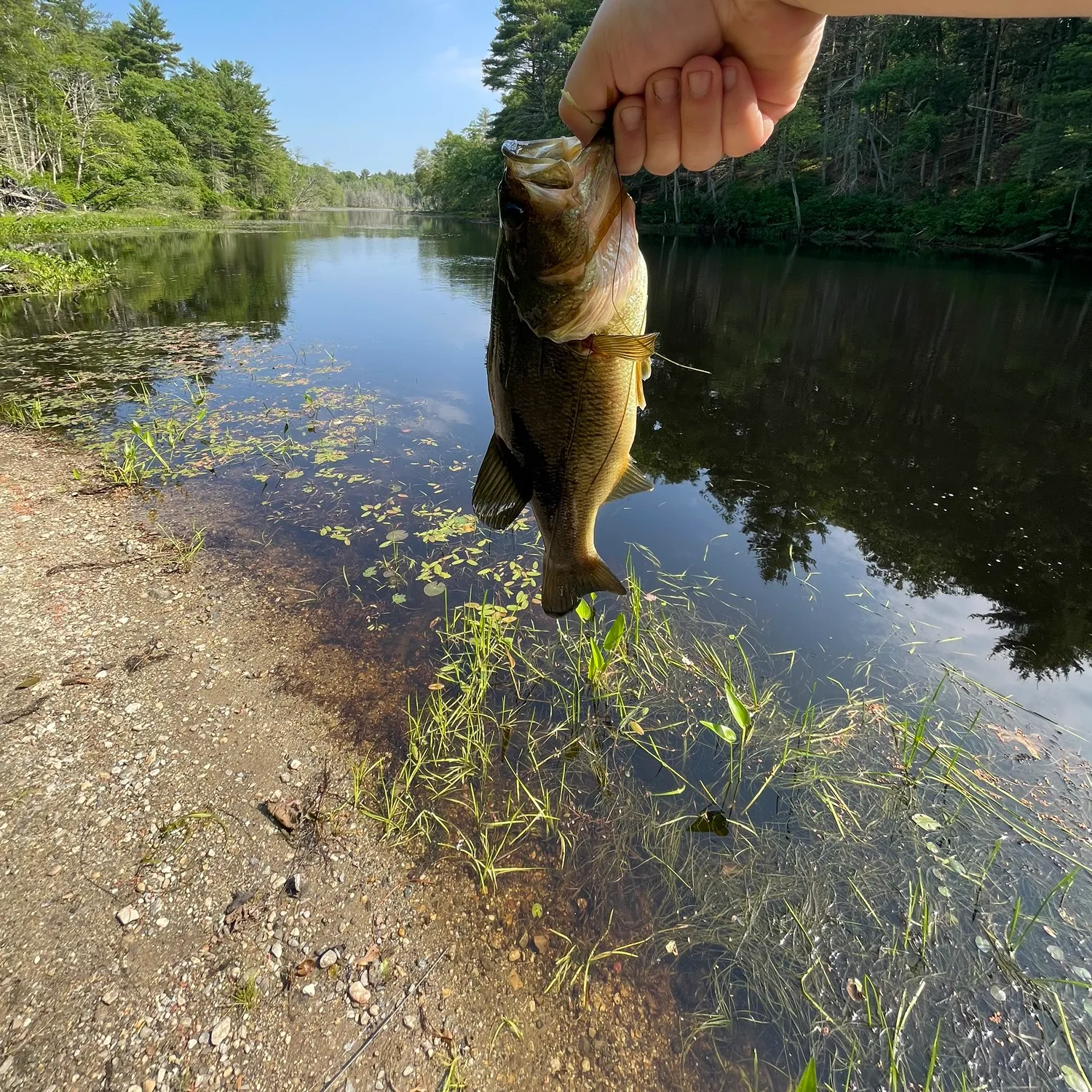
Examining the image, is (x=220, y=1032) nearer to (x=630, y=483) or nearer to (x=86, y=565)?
(x=630, y=483)

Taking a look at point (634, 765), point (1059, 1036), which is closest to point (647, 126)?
point (634, 765)

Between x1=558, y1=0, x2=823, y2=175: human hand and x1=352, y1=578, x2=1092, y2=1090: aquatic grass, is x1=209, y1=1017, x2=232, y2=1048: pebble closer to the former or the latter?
x1=352, y1=578, x2=1092, y2=1090: aquatic grass

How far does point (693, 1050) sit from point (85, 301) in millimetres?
21821

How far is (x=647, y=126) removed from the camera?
166 centimetres

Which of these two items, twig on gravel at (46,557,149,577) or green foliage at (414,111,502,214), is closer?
twig on gravel at (46,557,149,577)

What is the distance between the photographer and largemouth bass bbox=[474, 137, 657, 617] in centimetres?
159

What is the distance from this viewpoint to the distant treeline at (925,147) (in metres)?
26.3

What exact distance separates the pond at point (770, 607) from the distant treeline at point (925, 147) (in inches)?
770

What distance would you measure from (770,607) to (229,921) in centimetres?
450

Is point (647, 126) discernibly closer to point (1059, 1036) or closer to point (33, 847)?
point (1059, 1036)

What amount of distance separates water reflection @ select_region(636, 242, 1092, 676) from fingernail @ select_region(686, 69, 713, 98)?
4.86m

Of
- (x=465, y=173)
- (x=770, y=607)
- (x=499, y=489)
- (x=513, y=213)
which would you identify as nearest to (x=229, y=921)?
(x=499, y=489)

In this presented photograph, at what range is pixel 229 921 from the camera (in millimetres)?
2842

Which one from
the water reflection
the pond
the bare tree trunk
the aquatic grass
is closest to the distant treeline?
the bare tree trunk
